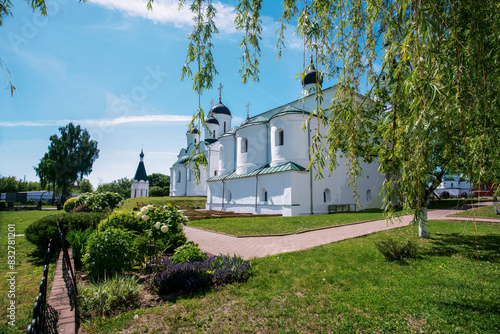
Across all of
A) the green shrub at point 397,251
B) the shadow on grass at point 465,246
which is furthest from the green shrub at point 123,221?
the shadow on grass at point 465,246

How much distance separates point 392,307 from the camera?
3502 millimetres

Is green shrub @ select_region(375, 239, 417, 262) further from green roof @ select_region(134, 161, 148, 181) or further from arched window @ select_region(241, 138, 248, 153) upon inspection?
A: green roof @ select_region(134, 161, 148, 181)

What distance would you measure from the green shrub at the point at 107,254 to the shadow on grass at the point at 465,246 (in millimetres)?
7074

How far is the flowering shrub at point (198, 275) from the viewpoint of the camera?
429 centimetres

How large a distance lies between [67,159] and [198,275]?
1440 inches

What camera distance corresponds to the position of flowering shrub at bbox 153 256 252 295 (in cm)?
429

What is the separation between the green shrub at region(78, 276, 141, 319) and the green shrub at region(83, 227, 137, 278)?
515 mm

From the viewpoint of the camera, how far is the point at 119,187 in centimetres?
6938

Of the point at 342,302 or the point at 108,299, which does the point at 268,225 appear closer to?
the point at 342,302

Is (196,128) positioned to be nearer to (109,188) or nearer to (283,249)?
(283,249)

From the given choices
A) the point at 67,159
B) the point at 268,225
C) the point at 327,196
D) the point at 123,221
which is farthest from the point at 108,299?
the point at 67,159

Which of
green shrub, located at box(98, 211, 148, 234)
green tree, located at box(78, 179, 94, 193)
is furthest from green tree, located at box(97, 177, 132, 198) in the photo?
green shrub, located at box(98, 211, 148, 234)

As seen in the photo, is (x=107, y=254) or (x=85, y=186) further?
(x=85, y=186)

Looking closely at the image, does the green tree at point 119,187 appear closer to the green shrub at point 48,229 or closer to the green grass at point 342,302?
the green shrub at point 48,229
